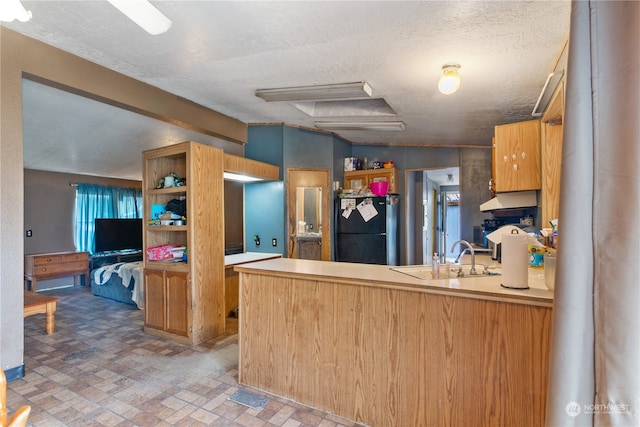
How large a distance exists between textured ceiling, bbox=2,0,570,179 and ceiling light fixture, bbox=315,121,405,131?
0.18 meters

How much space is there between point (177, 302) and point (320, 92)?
2.58m

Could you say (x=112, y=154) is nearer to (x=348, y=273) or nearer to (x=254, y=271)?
(x=254, y=271)

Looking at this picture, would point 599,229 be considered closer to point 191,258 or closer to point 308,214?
point 191,258

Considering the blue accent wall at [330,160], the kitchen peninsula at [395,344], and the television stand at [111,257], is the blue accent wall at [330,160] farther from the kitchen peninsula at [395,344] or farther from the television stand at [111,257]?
the television stand at [111,257]

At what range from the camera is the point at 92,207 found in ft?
20.5

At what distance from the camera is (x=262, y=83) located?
311 centimetres

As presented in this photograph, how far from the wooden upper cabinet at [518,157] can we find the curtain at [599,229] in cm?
208

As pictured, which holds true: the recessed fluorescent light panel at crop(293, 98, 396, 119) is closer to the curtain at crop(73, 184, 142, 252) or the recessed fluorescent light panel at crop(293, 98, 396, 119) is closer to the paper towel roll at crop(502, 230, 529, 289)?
the paper towel roll at crop(502, 230, 529, 289)

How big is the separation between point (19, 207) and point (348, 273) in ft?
8.54

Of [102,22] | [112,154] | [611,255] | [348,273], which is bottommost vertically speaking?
[348,273]

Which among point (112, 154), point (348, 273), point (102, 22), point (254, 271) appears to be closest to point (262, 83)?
point (102, 22)

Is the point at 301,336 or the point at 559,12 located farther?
the point at 301,336

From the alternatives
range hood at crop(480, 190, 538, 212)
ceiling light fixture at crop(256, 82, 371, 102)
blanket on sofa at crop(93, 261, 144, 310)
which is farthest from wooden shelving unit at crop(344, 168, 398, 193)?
blanket on sofa at crop(93, 261, 144, 310)

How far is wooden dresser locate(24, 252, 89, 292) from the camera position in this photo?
17.1 feet
